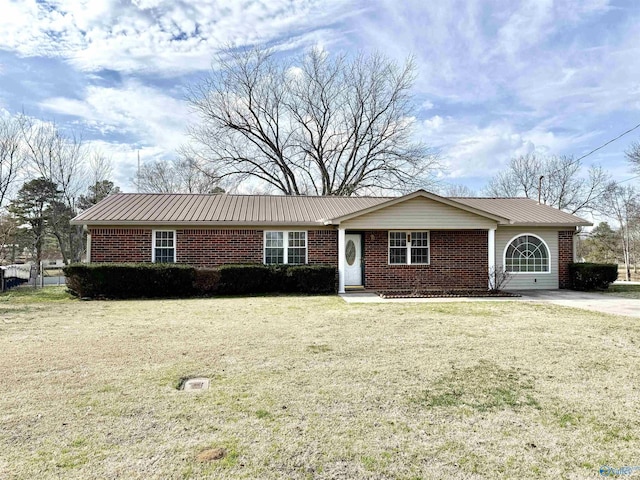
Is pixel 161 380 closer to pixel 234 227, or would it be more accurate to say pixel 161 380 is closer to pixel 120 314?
pixel 120 314

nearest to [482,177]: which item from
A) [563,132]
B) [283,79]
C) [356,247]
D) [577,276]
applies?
[563,132]

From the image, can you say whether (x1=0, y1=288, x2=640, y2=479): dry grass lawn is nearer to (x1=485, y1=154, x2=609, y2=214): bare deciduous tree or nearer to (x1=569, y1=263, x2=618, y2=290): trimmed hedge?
(x1=569, y1=263, x2=618, y2=290): trimmed hedge

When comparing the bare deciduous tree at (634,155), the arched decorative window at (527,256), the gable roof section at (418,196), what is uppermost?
the bare deciduous tree at (634,155)

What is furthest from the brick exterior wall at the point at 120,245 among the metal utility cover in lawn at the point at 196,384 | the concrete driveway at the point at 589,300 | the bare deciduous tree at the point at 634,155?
the bare deciduous tree at the point at 634,155

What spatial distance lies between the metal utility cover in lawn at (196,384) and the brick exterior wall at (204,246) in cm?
986

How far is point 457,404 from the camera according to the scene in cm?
368

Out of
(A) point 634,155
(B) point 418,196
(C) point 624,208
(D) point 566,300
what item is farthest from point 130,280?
(C) point 624,208

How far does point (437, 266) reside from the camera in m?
14.6

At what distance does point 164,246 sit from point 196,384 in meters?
10.6

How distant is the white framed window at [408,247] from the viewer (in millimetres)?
14578

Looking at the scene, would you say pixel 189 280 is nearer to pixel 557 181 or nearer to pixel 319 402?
pixel 319 402

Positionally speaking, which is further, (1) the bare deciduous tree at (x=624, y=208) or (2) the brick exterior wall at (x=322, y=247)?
(1) the bare deciduous tree at (x=624, y=208)

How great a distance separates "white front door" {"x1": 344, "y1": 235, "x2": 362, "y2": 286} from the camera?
14867 mm

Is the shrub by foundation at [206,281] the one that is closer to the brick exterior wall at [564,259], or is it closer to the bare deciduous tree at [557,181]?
the brick exterior wall at [564,259]
